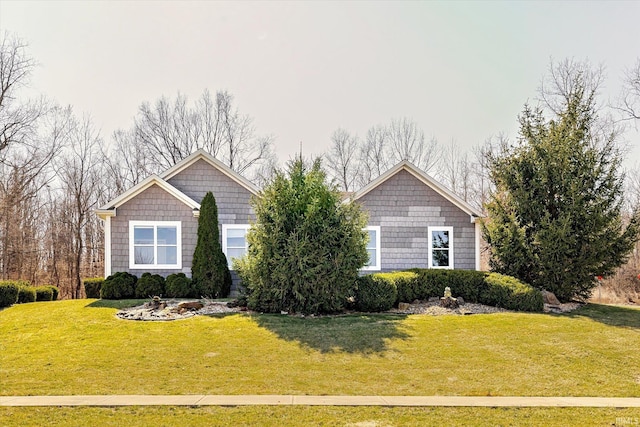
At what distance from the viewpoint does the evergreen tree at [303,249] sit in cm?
1238

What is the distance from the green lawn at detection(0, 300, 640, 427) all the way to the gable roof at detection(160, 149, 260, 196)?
6.59m

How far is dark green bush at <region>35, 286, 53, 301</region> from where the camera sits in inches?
691

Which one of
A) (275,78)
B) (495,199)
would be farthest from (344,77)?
(495,199)

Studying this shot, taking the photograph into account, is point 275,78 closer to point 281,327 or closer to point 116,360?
point 281,327

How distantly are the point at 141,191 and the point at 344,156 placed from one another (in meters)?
22.7

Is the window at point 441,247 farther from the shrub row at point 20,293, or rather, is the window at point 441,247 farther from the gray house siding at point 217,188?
the shrub row at point 20,293

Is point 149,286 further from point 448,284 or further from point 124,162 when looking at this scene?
point 124,162

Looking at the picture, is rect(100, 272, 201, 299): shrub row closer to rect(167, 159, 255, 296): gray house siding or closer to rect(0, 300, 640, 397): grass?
rect(0, 300, 640, 397): grass

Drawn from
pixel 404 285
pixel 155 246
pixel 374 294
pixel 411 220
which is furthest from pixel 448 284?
pixel 155 246

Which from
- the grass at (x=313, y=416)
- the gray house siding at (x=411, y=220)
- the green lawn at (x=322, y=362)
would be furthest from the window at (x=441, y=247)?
the grass at (x=313, y=416)

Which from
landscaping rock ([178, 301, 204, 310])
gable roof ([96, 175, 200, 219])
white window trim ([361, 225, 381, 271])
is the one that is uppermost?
gable roof ([96, 175, 200, 219])

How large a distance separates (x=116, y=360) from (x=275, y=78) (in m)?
14.4

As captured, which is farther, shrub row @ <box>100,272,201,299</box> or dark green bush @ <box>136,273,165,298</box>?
dark green bush @ <box>136,273,165,298</box>

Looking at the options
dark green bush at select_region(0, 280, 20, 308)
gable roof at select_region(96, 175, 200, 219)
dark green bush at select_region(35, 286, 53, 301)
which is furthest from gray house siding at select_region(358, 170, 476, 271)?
dark green bush at select_region(35, 286, 53, 301)
